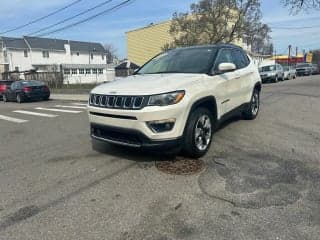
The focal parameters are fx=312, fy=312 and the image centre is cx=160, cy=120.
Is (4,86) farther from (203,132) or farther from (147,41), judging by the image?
(147,41)

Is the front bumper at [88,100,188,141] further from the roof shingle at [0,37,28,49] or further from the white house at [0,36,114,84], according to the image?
the roof shingle at [0,37,28,49]

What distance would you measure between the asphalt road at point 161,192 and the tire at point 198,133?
229 mm

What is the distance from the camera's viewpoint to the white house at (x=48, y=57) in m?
53.2

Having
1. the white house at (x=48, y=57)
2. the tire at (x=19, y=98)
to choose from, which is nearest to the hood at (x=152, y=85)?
the tire at (x=19, y=98)

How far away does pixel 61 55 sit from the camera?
61.7 metres

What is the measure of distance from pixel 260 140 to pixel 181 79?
2298 millimetres

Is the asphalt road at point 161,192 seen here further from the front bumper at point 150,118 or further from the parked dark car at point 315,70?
the parked dark car at point 315,70

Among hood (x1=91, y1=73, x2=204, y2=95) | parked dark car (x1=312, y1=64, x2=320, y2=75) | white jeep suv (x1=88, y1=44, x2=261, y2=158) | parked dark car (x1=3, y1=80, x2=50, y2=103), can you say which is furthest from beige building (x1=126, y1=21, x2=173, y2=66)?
hood (x1=91, y1=73, x2=204, y2=95)

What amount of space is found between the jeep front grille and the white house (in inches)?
1734

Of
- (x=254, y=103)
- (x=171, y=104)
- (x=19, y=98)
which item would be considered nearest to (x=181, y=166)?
(x=171, y=104)

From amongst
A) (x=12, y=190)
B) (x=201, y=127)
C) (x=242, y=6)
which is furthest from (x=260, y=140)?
(x=242, y=6)

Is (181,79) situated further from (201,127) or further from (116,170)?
(116,170)

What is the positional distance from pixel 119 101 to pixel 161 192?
1.47 m

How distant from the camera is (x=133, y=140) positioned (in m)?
4.52
